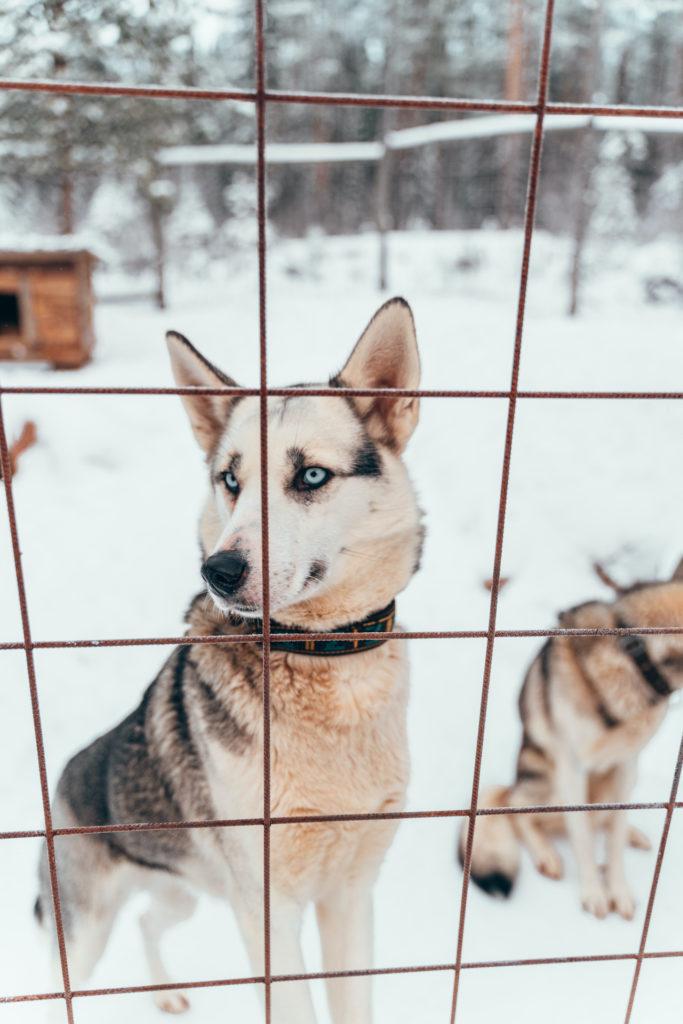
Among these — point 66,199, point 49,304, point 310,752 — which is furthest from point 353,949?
point 66,199

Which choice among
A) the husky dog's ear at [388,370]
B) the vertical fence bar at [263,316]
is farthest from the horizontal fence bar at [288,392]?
the husky dog's ear at [388,370]

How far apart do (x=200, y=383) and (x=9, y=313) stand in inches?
274

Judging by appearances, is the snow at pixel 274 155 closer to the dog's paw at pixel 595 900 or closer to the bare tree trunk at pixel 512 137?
the bare tree trunk at pixel 512 137

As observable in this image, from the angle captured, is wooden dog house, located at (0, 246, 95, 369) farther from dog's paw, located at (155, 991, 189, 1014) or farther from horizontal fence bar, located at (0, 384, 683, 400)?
horizontal fence bar, located at (0, 384, 683, 400)

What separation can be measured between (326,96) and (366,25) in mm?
20717

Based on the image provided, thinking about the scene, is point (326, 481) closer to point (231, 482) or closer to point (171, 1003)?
point (231, 482)

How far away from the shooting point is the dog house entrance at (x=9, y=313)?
744 cm

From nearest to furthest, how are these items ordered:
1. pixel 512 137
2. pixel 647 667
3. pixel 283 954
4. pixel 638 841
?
pixel 283 954 < pixel 647 667 < pixel 638 841 < pixel 512 137

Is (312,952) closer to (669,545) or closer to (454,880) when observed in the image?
(454,880)

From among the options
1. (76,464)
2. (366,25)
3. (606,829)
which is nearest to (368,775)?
(606,829)

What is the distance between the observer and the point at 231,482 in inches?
64.4

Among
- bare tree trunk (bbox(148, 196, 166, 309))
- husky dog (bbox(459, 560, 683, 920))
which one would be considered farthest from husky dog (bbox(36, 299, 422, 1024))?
bare tree trunk (bbox(148, 196, 166, 309))

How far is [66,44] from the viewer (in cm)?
536

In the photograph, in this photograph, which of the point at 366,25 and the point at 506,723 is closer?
the point at 506,723
